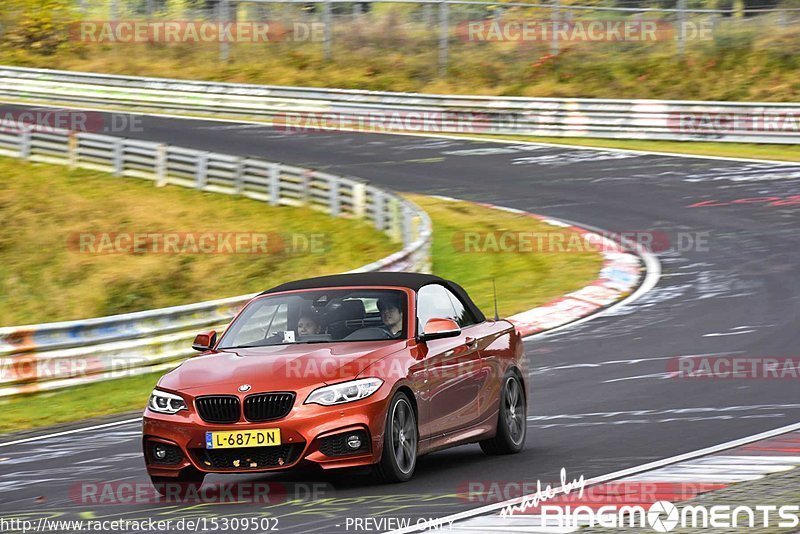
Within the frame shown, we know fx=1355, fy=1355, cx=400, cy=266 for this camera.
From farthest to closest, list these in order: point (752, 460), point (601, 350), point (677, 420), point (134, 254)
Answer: point (134, 254)
point (601, 350)
point (677, 420)
point (752, 460)

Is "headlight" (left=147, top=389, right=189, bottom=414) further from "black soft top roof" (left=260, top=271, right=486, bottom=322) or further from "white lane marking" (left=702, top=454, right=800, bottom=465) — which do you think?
"white lane marking" (left=702, top=454, right=800, bottom=465)

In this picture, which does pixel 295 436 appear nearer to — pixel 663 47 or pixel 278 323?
pixel 278 323

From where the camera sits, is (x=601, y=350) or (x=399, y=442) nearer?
(x=399, y=442)

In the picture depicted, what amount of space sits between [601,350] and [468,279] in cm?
683

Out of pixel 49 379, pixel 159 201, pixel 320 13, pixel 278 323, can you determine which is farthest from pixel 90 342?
pixel 320 13

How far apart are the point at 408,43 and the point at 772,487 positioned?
36.2 meters

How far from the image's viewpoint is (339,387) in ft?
27.5

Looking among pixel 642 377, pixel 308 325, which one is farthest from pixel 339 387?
pixel 642 377

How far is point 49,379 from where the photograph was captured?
15266 mm

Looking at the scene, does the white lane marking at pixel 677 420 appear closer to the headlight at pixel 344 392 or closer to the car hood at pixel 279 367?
the car hood at pixel 279 367

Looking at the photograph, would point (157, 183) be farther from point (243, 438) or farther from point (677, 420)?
point (243, 438)

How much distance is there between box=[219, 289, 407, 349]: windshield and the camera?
366 inches

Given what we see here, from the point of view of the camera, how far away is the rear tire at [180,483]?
853 centimetres

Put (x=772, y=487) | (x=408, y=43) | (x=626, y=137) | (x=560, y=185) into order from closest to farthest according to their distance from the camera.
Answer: (x=772, y=487)
(x=560, y=185)
(x=626, y=137)
(x=408, y=43)
